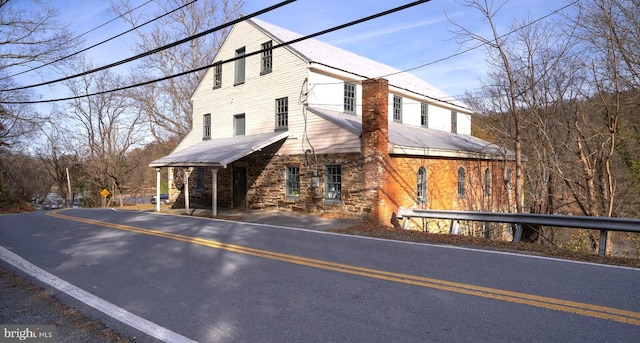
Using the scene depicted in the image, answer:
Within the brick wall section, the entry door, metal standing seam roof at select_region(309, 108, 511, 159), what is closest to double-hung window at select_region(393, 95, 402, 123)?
metal standing seam roof at select_region(309, 108, 511, 159)

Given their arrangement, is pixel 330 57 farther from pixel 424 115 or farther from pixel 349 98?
pixel 424 115

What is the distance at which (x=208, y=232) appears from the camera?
1045cm

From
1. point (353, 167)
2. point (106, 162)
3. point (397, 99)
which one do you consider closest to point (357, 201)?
point (353, 167)

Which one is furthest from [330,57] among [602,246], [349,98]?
[602,246]

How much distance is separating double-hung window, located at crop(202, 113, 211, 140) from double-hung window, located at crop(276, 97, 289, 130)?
6.22 m

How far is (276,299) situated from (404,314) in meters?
1.57

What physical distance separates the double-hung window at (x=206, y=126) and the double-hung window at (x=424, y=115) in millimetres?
12432

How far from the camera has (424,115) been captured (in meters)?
22.9

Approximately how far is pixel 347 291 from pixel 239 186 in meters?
14.9

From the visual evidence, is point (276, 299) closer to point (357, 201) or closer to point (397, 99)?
point (357, 201)

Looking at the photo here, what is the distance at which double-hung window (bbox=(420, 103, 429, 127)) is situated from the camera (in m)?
22.7

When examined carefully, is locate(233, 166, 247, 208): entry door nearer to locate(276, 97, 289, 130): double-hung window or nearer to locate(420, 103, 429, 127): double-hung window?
locate(276, 97, 289, 130): double-hung window

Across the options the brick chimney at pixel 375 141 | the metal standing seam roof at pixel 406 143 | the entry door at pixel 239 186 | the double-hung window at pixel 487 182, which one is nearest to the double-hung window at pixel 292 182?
the metal standing seam roof at pixel 406 143

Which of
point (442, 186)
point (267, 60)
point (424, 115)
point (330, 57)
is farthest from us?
point (424, 115)
